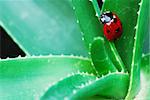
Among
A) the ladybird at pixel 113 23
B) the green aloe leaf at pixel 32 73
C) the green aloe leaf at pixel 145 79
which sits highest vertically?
the ladybird at pixel 113 23

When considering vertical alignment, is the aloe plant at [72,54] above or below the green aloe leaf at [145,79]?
above

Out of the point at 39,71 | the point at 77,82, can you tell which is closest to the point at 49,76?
the point at 39,71

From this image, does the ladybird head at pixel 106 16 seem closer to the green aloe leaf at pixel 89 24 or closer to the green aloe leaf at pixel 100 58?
the green aloe leaf at pixel 89 24

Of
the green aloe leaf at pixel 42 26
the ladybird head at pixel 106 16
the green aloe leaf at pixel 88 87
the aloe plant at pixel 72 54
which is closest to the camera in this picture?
the green aloe leaf at pixel 88 87

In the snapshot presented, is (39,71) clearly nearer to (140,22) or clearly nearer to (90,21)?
(90,21)

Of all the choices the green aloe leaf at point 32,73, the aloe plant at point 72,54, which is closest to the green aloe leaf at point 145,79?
the aloe plant at point 72,54

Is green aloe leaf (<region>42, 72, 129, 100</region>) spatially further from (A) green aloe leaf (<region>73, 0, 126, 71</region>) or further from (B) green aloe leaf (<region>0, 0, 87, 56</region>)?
(B) green aloe leaf (<region>0, 0, 87, 56</region>)
